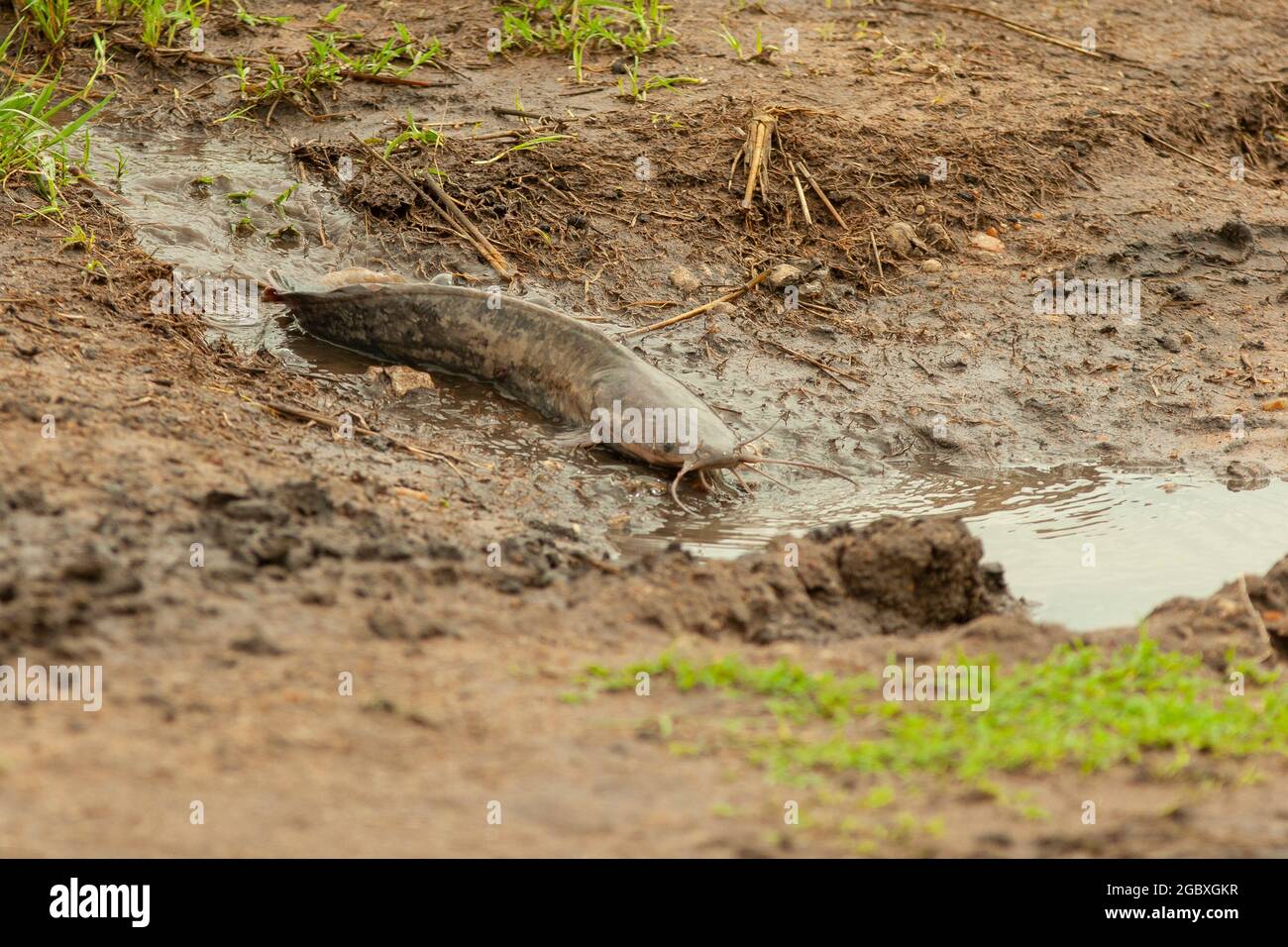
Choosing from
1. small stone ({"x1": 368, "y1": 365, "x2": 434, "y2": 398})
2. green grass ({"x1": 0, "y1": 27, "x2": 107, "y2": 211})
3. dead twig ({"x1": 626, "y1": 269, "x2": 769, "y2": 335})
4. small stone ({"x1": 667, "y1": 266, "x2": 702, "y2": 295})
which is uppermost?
green grass ({"x1": 0, "y1": 27, "x2": 107, "y2": 211})

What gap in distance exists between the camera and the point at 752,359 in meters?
6.38

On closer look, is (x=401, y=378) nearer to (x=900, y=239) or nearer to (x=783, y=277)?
(x=783, y=277)

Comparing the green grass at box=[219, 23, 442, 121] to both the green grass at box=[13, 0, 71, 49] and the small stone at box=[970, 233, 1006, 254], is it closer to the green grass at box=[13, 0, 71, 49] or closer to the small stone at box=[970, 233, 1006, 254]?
the green grass at box=[13, 0, 71, 49]

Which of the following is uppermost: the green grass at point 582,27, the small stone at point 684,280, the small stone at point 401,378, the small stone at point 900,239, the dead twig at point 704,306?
the green grass at point 582,27

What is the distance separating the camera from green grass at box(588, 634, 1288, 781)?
3.13 m

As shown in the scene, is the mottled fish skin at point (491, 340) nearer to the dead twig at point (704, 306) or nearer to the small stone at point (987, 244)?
the dead twig at point (704, 306)

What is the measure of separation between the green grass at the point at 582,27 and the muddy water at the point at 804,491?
6.68 feet

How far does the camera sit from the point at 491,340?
19.5ft

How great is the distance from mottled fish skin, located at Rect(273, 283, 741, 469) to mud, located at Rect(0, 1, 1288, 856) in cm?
14

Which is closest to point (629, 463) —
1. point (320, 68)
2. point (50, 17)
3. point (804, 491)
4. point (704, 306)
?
point (804, 491)

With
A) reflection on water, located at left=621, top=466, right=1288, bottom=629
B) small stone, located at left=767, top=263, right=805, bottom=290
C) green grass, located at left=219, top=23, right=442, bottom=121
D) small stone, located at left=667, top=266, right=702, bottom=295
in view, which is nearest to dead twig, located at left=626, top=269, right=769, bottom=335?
small stone, located at left=767, top=263, right=805, bottom=290

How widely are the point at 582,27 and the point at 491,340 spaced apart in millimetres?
3309

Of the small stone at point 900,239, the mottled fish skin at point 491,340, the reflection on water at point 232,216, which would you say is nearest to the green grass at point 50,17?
the reflection on water at point 232,216

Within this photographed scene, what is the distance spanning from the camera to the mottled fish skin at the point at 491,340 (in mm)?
5617
